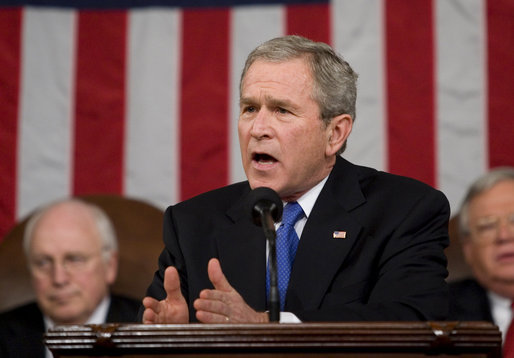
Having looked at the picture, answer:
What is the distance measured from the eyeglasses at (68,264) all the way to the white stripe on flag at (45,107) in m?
0.70

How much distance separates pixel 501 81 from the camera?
4539 millimetres

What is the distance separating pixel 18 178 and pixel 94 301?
3.56 ft

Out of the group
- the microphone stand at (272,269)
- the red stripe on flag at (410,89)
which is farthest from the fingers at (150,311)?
the red stripe on flag at (410,89)

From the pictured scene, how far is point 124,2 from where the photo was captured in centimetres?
482

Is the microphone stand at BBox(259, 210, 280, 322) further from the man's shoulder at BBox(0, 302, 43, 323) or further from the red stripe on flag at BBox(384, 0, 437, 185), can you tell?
the red stripe on flag at BBox(384, 0, 437, 185)

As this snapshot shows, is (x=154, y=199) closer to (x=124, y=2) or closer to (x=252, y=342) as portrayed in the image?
(x=124, y=2)

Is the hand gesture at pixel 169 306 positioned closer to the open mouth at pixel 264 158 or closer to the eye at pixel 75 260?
the open mouth at pixel 264 158

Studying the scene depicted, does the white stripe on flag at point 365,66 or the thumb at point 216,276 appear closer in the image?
the thumb at point 216,276

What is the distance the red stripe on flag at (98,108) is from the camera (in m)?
4.74

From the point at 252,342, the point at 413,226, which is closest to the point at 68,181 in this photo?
the point at 413,226

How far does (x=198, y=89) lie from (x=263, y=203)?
2753mm

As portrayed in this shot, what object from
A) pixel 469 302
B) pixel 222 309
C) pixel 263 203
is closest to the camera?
pixel 222 309

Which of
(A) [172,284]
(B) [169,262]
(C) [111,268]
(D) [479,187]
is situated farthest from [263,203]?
(D) [479,187]

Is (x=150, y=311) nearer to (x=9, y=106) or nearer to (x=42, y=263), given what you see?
(x=42, y=263)
